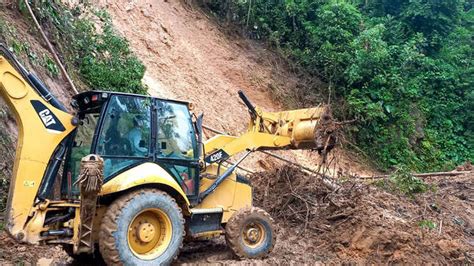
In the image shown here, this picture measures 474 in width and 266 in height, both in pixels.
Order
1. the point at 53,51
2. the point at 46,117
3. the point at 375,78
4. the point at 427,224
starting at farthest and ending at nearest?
the point at 375,78, the point at 53,51, the point at 427,224, the point at 46,117

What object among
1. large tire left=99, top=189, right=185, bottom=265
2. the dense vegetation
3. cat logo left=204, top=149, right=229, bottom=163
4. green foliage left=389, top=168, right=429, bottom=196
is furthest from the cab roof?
the dense vegetation

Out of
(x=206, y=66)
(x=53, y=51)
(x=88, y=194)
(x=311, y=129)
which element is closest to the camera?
(x=88, y=194)

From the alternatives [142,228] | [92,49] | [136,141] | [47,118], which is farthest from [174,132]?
[92,49]

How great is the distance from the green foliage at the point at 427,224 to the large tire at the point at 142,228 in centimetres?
495

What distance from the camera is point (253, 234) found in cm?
709

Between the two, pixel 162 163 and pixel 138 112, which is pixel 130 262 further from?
pixel 138 112

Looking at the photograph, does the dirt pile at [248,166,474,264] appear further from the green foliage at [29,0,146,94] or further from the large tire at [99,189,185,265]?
the green foliage at [29,0,146,94]

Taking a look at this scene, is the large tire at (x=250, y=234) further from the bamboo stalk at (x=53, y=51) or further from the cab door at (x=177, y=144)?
the bamboo stalk at (x=53, y=51)

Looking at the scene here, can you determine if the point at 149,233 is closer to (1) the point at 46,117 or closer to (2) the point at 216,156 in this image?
(1) the point at 46,117

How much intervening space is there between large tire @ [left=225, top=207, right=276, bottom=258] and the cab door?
72cm

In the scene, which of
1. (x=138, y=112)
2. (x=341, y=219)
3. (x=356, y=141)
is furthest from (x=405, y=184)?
(x=138, y=112)

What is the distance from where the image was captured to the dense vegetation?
17453 mm

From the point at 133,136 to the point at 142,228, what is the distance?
112 cm

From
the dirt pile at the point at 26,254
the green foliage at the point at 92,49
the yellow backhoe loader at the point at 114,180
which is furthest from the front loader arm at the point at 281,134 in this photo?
the green foliage at the point at 92,49
